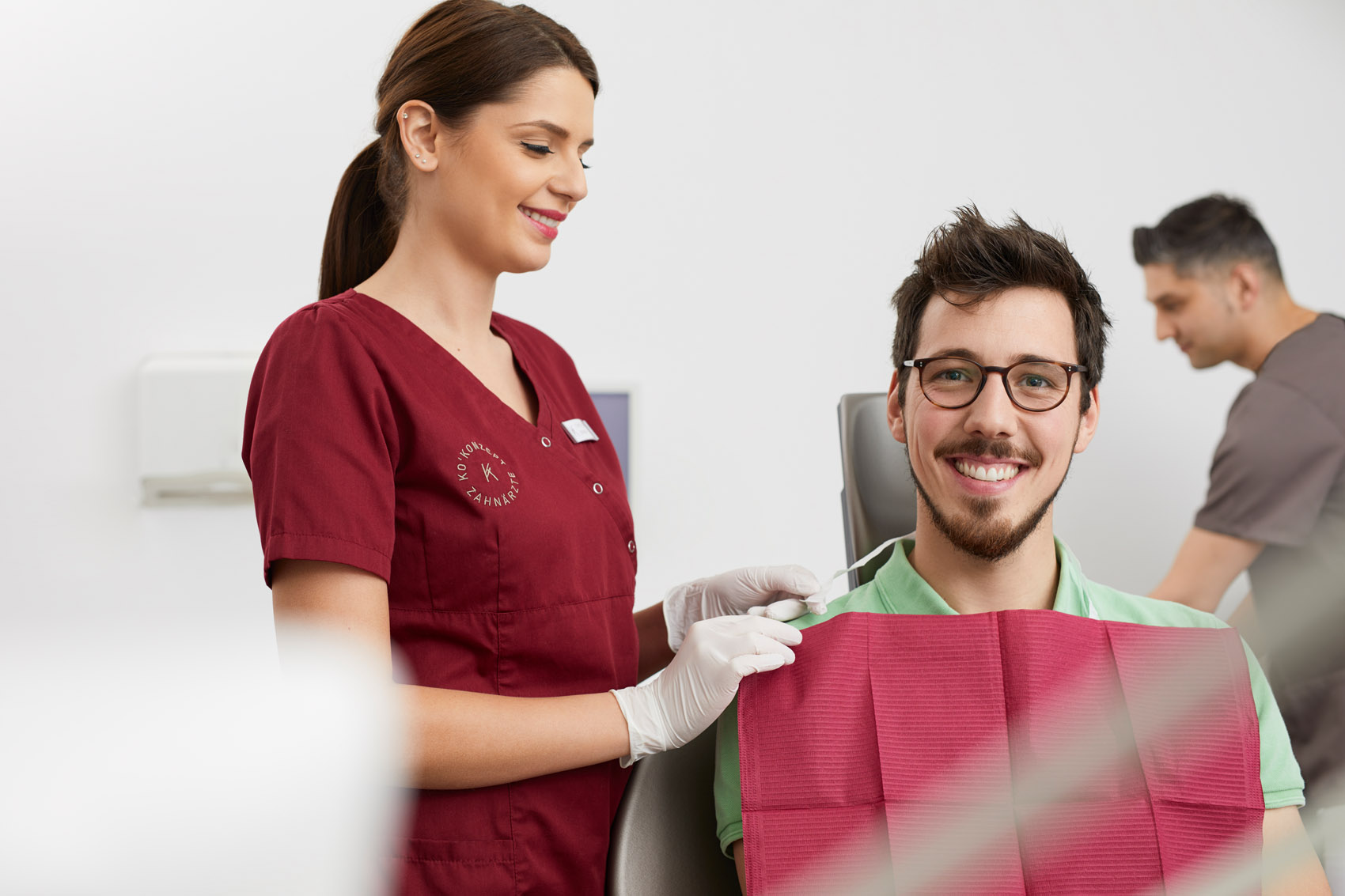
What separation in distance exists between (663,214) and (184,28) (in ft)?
3.19

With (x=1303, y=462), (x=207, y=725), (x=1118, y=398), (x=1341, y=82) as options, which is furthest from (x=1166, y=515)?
(x=207, y=725)

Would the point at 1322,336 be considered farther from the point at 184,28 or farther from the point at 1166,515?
the point at 184,28

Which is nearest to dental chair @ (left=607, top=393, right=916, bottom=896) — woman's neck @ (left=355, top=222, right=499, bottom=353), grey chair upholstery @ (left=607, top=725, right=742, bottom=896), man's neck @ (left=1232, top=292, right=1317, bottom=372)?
grey chair upholstery @ (left=607, top=725, right=742, bottom=896)

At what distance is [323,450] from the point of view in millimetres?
931

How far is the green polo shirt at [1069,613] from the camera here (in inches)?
37.5

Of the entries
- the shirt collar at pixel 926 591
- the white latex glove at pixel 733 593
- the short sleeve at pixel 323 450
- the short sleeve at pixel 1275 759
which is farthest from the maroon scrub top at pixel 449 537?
the short sleeve at pixel 1275 759

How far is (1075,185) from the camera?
7.38 feet

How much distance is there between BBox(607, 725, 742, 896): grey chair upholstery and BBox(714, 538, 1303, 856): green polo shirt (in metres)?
0.02

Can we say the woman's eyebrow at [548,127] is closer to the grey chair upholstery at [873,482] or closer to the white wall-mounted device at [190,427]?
the grey chair upholstery at [873,482]

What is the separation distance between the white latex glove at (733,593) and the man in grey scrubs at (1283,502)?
0.96 metres

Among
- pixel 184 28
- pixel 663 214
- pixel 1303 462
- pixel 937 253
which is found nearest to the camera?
pixel 937 253

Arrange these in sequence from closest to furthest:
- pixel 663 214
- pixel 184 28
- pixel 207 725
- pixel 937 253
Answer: pixel 937 253, pixel 207 725, pixel 184 28, pixel 663 214

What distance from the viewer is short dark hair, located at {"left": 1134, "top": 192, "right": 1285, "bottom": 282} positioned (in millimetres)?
1957

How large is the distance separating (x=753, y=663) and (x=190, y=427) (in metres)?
1.37
